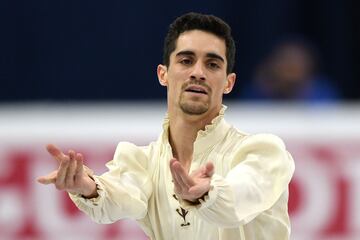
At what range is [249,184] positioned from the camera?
457cm

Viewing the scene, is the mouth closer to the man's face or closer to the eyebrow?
the man's face

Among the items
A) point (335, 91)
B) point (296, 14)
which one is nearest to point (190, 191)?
point (335, 91)

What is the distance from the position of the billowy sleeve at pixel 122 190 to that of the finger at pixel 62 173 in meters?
0.27

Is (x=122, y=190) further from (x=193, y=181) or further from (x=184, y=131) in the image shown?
(x=193, y=181)

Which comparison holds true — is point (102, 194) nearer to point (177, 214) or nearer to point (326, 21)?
point (177, 214)

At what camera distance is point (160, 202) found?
5055mm

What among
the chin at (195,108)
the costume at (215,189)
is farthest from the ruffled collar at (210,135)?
the chin at (195,108)

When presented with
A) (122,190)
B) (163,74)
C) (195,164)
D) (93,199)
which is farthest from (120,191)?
(163,74)

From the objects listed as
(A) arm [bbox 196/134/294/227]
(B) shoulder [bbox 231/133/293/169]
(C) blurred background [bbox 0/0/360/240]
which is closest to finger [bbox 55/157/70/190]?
(A) arm [bbox 196/134/294/227]

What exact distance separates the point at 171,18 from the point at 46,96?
1.38 m

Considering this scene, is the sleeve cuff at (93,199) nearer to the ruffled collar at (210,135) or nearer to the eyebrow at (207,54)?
the ruffled collar at (210,135)

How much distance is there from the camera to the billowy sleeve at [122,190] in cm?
483

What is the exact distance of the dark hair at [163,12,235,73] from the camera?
4.97 metres

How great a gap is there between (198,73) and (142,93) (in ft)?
18.1
